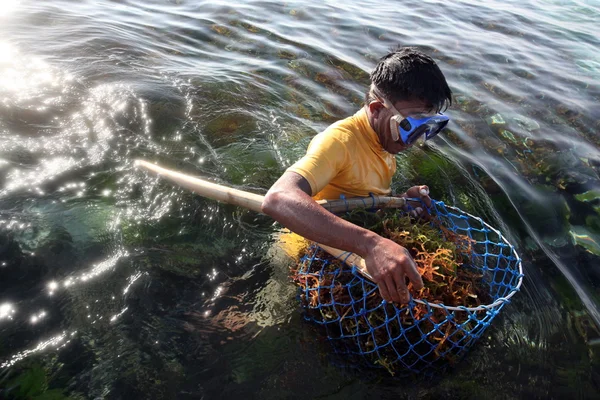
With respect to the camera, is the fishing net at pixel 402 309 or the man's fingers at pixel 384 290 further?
the fishing net at pixel 402 309

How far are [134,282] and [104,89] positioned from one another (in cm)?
400

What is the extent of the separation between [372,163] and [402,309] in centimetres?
127

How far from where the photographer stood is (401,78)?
3350 mm

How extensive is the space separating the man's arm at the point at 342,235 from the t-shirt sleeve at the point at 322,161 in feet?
0.21

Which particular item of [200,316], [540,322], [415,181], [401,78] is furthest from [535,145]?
[200,316]

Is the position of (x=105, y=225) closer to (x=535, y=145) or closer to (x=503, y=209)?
(x=503, y=209)

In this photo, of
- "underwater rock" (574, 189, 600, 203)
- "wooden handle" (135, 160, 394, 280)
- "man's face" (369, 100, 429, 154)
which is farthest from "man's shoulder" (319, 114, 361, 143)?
"underwater rock" (574, 189, 600, 203)

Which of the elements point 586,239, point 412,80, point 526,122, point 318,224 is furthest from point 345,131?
point 526,122

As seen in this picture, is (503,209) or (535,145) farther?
(535,145)

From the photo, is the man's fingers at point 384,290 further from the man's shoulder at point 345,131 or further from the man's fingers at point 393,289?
the man's shoulder at point 345,131

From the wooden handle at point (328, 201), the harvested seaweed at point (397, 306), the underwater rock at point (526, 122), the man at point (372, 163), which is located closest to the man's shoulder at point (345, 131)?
the man at point (372, 163)

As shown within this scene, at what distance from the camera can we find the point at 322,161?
318 cm

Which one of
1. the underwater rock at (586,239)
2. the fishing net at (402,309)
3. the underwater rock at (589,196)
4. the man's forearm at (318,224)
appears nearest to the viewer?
the man's forearm at (318,224)

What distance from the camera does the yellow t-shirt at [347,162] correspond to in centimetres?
315
